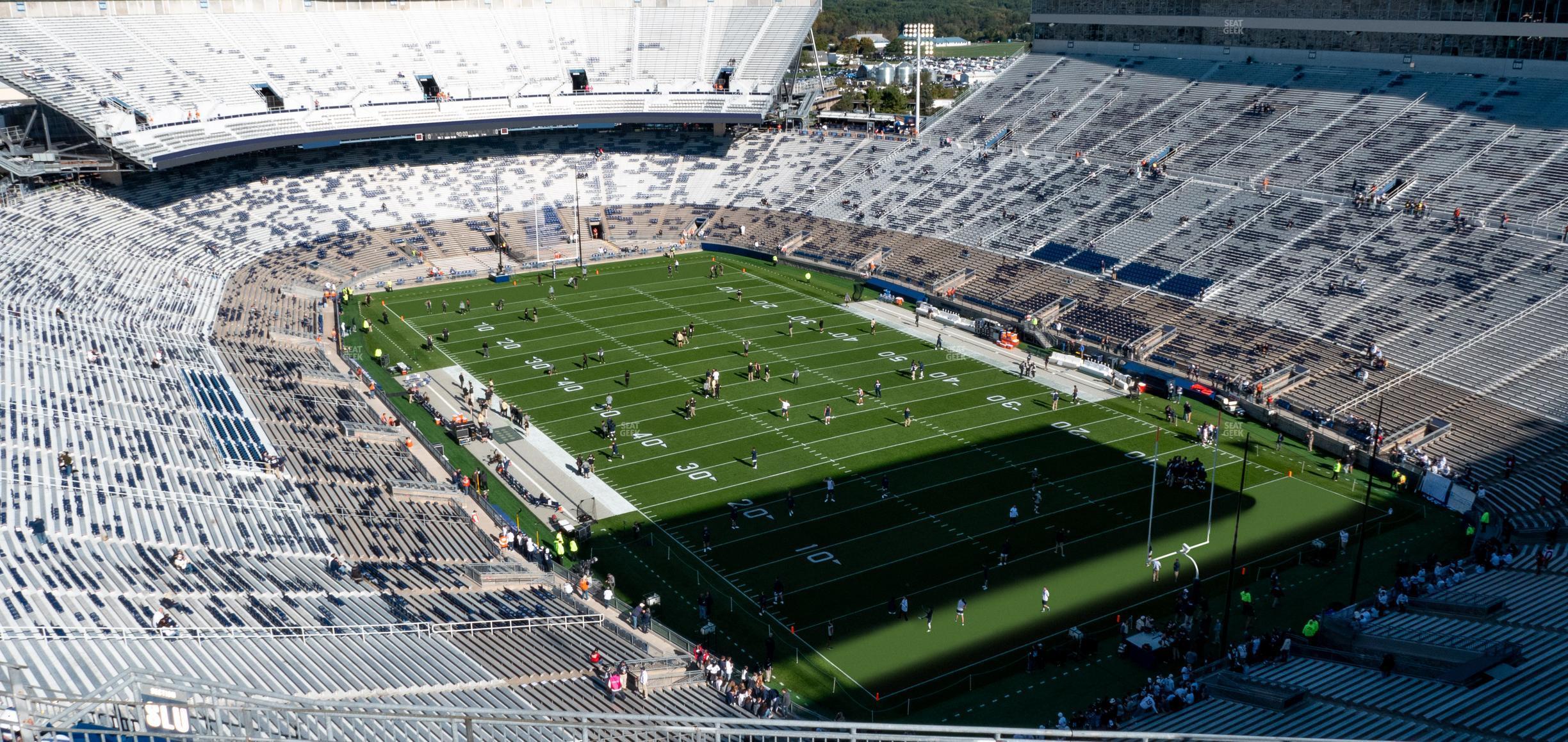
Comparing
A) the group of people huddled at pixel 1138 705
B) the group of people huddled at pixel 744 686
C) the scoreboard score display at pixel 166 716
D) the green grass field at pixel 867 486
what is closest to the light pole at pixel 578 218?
the green grass field at pixel 867 486

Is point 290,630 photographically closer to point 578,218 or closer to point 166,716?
point 166,716

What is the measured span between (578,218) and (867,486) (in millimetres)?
33136

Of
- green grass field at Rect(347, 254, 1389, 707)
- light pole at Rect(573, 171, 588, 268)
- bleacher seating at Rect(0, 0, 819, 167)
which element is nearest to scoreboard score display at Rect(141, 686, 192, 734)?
green grass field at Rect(347, 254, 1389, 707)

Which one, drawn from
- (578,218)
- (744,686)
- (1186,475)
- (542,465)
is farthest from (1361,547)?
(578,218)

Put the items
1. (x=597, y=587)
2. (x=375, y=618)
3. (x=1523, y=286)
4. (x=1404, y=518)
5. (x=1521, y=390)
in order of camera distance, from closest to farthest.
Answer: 1. (x=375, y=618)
2. (x=597, y=587)
3. (x=1404, y=518)
4. (x=1521, y=390)
5. (x=1523, y=286)

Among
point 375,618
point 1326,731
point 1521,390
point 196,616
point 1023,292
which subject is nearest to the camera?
point 1326,731

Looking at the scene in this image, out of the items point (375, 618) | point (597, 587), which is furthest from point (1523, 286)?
point (375, 618)

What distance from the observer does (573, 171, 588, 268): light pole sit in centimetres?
5850

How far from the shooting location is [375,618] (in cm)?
2281

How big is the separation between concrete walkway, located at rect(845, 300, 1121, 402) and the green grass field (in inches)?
27.7

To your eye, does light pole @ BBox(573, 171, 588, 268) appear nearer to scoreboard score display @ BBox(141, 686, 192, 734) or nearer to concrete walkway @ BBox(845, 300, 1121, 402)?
concrete walkway @ BBox(845, 300, 1121, 402)

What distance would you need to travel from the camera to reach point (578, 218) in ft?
201

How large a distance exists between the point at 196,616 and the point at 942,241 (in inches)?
1596

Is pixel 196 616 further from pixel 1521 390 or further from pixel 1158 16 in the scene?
pixel 1158 16
